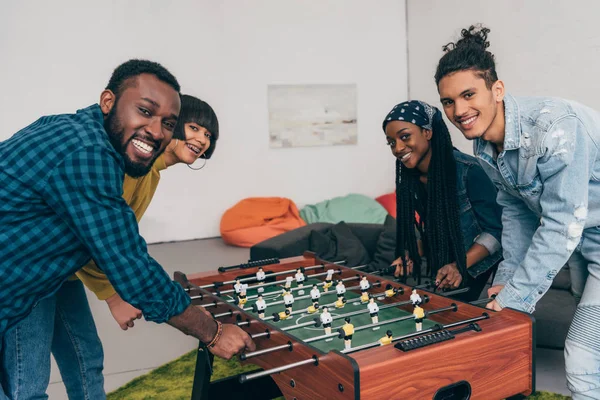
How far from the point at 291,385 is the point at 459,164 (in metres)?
1.44

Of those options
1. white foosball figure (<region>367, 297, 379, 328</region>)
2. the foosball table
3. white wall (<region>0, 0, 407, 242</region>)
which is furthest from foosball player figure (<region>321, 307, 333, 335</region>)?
white wall (<region>0, 0, 407, 242</region>)

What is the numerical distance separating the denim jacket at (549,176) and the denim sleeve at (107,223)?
3.52ft

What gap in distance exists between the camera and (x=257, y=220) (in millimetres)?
5598

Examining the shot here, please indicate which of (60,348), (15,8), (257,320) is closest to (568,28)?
(257,320)

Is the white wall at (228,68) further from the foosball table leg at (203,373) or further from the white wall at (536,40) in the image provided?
the foosball table leg at (203,373)

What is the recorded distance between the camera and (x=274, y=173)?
20.5ft

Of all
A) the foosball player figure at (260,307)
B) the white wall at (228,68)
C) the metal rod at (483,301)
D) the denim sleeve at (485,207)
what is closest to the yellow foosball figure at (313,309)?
→ the foosball player figure at (260,307)

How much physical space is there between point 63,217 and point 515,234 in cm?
152

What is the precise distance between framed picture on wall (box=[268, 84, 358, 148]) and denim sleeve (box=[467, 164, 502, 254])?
3.89 metres

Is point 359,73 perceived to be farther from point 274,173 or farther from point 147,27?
point 147,27

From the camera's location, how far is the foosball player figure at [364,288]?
2.09 meters

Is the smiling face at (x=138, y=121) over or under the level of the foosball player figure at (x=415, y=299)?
over

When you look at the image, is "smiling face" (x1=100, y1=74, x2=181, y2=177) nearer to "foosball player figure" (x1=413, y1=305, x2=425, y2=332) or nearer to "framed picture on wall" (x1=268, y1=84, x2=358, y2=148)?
"foosball player figure" (x1=413, y1=305, x2=425, y2=332)

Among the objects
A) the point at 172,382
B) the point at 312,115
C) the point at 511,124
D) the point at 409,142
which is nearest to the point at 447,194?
the point at 409,142
